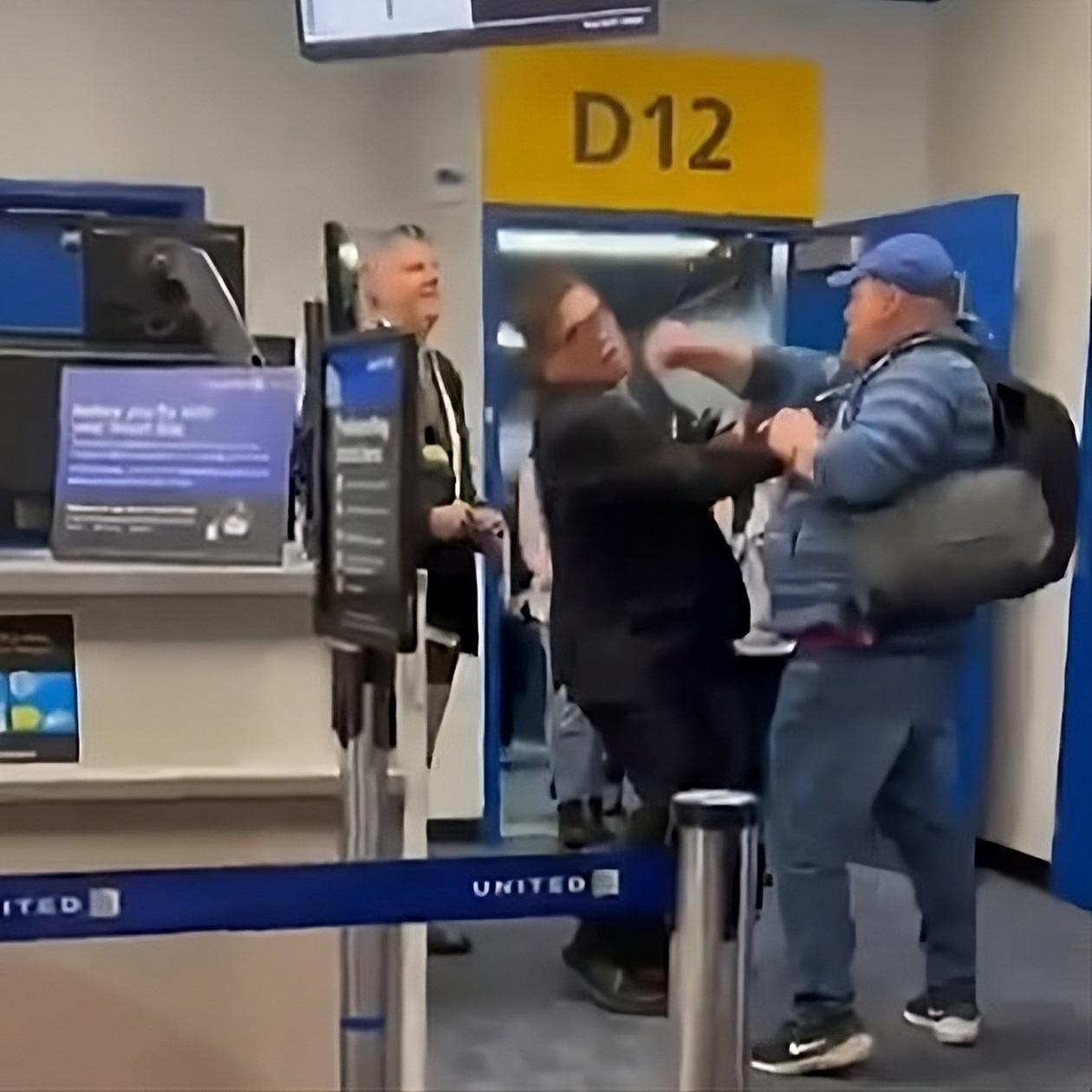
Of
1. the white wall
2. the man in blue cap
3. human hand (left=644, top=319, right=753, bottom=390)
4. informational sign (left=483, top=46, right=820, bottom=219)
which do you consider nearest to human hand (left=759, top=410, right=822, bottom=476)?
the man in blue cap

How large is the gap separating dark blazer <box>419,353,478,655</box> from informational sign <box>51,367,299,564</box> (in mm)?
943

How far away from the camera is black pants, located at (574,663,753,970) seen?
9.05 ft

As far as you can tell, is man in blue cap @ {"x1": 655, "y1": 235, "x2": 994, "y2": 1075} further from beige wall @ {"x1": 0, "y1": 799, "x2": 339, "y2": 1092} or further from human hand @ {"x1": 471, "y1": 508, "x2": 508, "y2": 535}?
beige wall @ {"x1": 0, "y1": 799, "x2": 339, "y2": 1092}

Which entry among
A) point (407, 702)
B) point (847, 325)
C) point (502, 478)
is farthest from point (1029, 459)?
point (502, 478)

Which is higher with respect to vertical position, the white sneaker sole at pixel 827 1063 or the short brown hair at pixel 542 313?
the short brown hair at pixel 542 313

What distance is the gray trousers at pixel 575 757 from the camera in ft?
10.8

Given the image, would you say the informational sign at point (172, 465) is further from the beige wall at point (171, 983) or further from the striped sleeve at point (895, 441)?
the striped sleeve at point (895, 441)

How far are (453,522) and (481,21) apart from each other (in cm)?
124

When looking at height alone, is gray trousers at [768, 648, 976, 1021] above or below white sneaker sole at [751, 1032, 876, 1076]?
above

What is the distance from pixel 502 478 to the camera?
4.25 meters

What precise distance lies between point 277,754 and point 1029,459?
1.21 meters

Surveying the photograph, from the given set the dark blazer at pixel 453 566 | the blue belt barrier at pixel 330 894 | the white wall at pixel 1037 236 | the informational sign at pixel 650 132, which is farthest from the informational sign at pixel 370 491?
the informational sign at pixel 650 132

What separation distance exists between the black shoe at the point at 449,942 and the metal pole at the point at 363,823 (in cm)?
135

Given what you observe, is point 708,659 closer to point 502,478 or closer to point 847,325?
point 847,325
